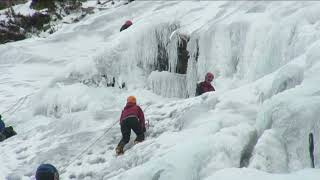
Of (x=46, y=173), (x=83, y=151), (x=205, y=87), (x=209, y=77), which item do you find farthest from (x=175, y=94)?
(x=46, y=173)

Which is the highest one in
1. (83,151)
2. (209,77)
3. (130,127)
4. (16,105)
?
(209,77)

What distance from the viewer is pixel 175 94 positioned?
1183 centimetres

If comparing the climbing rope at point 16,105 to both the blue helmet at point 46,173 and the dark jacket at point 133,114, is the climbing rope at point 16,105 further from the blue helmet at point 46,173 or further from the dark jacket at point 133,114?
the blue helmet at point 46,173

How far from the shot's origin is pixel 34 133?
33.3ft

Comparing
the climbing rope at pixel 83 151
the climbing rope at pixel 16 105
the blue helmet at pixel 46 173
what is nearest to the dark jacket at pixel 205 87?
the climbing rope at pixel 83 151

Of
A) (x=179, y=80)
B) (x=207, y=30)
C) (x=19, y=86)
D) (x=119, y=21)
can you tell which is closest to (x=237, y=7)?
(x=207, y=30)

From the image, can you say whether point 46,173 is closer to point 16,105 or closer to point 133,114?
point 133,114

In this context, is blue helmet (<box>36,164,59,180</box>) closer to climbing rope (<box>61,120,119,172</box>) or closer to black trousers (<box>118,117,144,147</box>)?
climbing rope (<box>61,120,119,172</box>)

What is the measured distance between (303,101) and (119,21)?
9.97 metres

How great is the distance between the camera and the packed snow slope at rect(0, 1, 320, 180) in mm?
6328

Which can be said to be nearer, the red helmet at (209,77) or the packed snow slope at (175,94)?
the packed snow slope at (175,94)

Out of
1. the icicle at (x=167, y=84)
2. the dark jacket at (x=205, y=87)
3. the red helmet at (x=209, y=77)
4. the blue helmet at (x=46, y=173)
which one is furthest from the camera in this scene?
the icicle at (x=167, y=84)

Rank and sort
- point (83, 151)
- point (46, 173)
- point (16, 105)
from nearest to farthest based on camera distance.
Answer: point (46, 173)
point (83, 151)
point (16, 105)

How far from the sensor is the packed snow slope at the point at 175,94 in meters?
6.33
